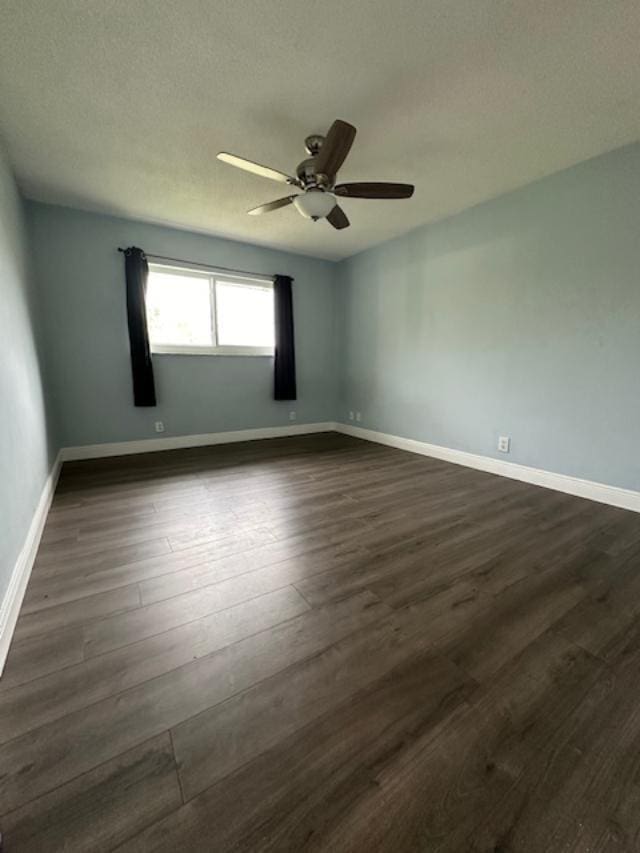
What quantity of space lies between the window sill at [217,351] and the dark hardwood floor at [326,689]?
219 centimetres

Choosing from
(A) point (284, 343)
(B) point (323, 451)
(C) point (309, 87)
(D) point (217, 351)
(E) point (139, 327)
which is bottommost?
(B) point (323, 451)

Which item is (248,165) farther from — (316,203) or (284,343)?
(284,343)

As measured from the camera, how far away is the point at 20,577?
1.48 metres

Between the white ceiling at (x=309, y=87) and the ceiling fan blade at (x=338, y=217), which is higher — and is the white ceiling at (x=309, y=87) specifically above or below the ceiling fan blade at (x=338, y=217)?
above

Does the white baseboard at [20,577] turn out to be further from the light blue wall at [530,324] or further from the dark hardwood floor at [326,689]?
the light blue wall at [530,324]

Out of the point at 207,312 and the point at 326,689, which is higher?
the point at 207,312

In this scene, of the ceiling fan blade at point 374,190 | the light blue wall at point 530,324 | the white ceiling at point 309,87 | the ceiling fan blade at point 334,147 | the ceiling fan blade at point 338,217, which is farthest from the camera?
the ceiling fan blade at point 338,217

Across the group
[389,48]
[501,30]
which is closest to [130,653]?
[389,48]

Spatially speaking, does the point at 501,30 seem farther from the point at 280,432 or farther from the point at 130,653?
the point at 280,432

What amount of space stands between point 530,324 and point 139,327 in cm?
370

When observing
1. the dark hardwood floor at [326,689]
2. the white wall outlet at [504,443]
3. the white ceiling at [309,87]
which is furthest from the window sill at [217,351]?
the white wall outlet at [504,443]

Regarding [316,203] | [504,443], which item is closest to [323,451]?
[504,443]

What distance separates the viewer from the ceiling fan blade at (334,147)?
1.66 m

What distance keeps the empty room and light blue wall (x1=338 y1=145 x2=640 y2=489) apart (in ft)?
0.08
